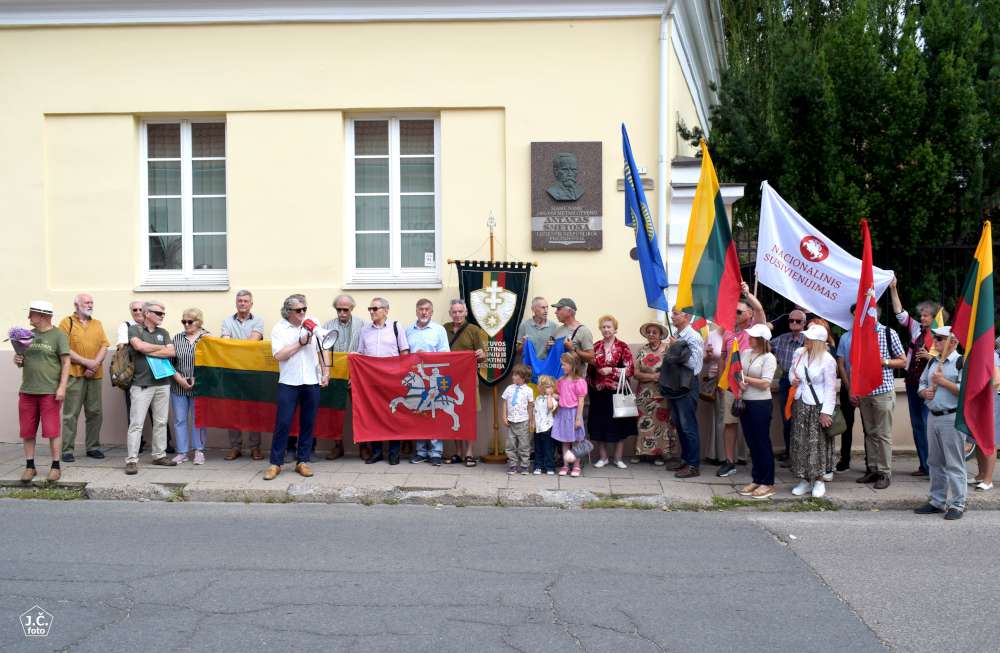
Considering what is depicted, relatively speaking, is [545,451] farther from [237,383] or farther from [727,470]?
[237,383]

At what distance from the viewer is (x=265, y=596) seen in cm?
595

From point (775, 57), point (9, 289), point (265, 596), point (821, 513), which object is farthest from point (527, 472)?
point (775, 57)

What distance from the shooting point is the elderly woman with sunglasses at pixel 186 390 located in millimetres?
10320

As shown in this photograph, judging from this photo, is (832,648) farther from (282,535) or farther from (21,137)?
(21,137)

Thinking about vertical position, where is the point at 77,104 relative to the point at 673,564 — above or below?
above

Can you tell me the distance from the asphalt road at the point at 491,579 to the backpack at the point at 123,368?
5.57 feet

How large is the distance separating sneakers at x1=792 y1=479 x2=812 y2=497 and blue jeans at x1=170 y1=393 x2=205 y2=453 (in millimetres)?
6389

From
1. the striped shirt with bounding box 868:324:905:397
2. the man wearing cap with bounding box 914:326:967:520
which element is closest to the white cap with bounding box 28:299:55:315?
the striped shirt with bounding box 868:324:905:397

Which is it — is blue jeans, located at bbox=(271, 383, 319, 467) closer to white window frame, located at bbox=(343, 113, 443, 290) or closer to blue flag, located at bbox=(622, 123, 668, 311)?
white window frame, located at bbox=(343, 113, 443, 290)

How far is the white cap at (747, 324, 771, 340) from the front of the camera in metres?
9.03

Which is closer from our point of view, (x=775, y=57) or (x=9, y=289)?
(x=9, y=289)

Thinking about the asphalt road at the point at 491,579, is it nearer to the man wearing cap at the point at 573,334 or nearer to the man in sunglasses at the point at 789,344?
the man in sunglasses at the point at 789,344

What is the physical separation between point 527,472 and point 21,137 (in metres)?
7.48

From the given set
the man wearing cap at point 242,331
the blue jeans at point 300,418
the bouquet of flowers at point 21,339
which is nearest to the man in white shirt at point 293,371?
the blue jeans at point 300,418
